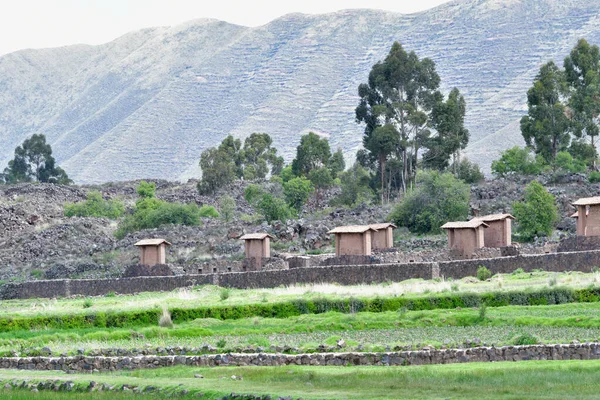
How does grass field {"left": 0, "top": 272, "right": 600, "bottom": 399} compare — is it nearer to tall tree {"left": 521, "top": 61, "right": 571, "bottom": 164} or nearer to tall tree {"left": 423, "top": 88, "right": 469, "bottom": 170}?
tall tree {"left": 423, "top": 88, "right": 469, "bottom": 170}

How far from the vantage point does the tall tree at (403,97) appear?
3361 inches

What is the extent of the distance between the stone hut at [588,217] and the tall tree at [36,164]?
7551 centimetres

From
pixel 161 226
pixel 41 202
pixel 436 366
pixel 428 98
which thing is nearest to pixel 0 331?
pixel 436 366

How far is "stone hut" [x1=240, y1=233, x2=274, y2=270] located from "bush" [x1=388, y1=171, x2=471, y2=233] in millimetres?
10861

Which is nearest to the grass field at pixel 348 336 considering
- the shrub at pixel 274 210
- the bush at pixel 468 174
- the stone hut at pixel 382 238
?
the stone hut at pixel 382 238

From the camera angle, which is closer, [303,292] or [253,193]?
[303,292]

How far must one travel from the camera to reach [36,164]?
422 feet

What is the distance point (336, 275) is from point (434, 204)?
1937cm

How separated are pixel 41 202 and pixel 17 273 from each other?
26.1m

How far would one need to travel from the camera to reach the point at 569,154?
86.1m

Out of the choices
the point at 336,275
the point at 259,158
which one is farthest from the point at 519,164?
the point at 259,158

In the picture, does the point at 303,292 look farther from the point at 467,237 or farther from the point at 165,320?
the point at 467,237

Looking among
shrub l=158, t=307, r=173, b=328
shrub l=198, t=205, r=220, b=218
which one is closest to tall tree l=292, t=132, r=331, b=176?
shrub l=198, t=205, r=220, b=218

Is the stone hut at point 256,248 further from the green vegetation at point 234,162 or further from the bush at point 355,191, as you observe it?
the green vegetation at point 234,162
